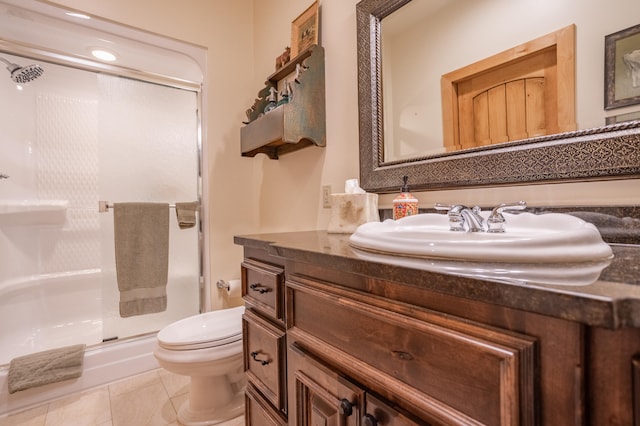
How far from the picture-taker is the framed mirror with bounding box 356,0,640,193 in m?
0.69

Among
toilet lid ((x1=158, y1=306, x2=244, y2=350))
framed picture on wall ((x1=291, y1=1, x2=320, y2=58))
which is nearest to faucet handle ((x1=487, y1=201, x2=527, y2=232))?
toilet lid ((x1=158, y1=306, x2=244, y2=350))

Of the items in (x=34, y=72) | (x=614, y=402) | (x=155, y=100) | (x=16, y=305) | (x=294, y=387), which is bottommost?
(x=16, y=305)

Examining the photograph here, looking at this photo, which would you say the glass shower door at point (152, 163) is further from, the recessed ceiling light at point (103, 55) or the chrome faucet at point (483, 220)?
the chrome faucet at point (483, 220)

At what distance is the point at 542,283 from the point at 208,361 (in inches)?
50.9

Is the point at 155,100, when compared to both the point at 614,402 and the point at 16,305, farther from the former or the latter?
the point at 614,402

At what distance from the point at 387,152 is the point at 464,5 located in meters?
0.53

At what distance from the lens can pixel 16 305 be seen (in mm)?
1990

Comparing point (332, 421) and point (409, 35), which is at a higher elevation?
point (409, 35)

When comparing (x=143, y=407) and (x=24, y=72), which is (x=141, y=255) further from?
(x=24, y=72)

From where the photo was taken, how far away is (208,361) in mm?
1257

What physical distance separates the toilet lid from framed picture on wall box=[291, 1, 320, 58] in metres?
1.47

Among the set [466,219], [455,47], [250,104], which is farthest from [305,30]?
[466,219]

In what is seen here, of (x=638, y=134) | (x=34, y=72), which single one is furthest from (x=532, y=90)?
(x=34, y=72)

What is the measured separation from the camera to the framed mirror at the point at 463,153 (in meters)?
0.69
